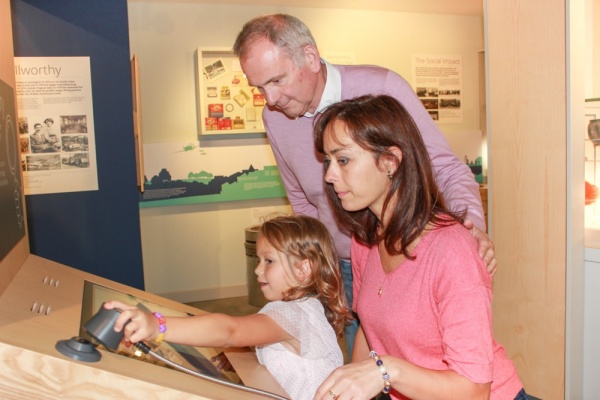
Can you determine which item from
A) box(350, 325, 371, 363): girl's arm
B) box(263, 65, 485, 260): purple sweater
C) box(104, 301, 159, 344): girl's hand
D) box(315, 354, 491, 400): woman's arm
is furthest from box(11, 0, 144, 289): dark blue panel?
box(315, 354, 491, 400): woman's arm

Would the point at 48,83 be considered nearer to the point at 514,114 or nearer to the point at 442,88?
the point at 514,114

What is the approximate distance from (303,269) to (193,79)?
449cm

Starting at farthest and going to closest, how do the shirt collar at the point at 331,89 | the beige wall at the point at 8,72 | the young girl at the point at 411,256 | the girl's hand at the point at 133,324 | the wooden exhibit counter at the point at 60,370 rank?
the shirt collar at the point at 331,89 < the beige wall at the point at 8,72 < the young girl at the point at 411,256 < the girl's hand at the point at 133,324 < the wooden exhibit counter at the point at 60,370

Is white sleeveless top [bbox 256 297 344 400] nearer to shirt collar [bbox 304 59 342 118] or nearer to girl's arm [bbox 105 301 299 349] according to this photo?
girl's arm [bbox 105 301 299 349]

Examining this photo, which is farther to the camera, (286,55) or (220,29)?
(220,29)

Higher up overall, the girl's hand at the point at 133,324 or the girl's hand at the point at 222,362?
the girl's hand at the point at 133,324

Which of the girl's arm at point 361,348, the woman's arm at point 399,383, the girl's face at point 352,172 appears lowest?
the girl's arm at point 361,348

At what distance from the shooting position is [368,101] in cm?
156

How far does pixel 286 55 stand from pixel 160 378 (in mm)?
1261

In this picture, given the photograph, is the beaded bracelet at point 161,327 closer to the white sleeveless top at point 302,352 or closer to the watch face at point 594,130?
the white sleeveless top at point 302,352

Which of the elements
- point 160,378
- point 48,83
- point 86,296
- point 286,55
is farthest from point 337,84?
point 48,83

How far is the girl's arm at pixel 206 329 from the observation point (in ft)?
3.67

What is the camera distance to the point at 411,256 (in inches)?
58.8

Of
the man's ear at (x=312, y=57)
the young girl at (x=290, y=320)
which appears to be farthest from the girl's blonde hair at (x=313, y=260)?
the man's ear at (x=312, y=57)
